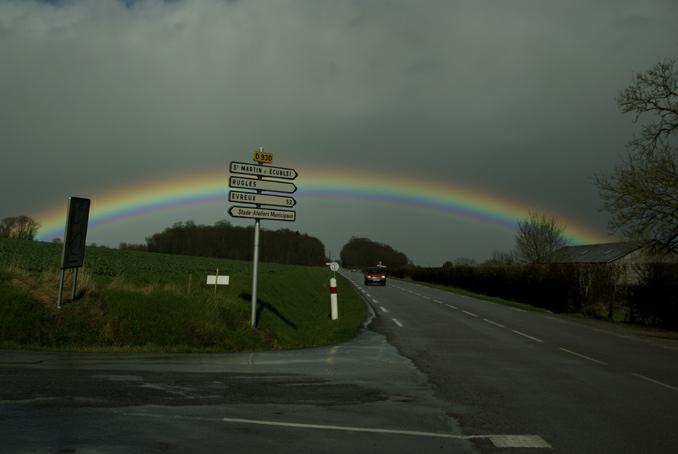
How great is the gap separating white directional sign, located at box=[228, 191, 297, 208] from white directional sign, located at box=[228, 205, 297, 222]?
0.57 ft

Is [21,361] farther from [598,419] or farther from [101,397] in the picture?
[598,419]

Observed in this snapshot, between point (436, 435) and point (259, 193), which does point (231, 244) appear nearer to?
point (259, 193)

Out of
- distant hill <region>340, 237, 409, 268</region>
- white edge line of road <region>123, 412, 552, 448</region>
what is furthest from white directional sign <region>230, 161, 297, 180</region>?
distant hill <region>340, 237, 409, 268</region>

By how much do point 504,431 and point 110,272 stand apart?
18.3 m

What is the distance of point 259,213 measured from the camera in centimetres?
1299

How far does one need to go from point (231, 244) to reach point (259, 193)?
8264 centimetres

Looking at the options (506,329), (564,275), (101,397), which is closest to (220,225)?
(564,275)

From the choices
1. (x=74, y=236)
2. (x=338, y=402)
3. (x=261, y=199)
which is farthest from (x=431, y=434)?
(x=74, y=236)

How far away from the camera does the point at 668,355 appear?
37.1 ft

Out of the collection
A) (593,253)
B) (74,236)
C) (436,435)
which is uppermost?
(593,253)

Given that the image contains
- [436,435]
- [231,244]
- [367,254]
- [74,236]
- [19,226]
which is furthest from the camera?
[367,254]

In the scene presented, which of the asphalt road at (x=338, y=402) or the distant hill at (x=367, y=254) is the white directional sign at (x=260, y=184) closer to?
the asphalt road at (x=338, y=402)

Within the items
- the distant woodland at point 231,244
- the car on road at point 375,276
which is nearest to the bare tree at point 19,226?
the distant woodland at point 231,244

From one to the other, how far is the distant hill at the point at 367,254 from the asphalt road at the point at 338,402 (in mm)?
127976
